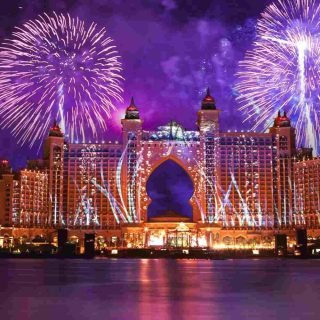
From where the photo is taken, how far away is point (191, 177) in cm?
15488

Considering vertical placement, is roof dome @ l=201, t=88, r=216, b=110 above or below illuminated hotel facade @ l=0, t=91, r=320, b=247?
above

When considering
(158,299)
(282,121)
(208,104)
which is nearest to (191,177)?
(208,104)

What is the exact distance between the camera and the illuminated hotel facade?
152 m

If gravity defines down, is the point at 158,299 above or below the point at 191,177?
below

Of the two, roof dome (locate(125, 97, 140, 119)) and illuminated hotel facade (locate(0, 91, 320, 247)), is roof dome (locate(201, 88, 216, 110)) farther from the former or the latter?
roof dome (locate(125, 97, 140, 119))

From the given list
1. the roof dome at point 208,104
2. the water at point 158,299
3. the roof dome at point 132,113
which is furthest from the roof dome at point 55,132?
the water at point 158,299

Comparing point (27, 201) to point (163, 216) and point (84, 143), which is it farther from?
point (163, 216)

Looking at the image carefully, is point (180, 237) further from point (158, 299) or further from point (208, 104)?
point (158, 299)

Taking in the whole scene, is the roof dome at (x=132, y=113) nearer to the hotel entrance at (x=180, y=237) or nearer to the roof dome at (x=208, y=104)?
the roof dome at (x=208, y=104)


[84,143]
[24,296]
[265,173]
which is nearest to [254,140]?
[265,173]

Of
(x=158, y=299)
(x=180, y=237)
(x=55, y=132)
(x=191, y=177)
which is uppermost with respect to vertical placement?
(x=55, y=132)

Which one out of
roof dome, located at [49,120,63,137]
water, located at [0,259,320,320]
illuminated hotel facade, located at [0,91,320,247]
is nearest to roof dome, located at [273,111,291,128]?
illuminated hotel facade, located at [0,91,320,247]

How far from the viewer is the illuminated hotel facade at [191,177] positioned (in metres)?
152

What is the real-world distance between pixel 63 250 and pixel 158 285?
77.2 meters
